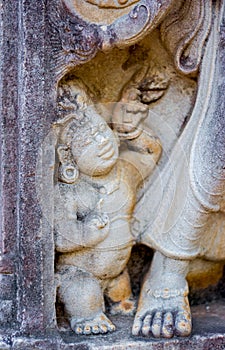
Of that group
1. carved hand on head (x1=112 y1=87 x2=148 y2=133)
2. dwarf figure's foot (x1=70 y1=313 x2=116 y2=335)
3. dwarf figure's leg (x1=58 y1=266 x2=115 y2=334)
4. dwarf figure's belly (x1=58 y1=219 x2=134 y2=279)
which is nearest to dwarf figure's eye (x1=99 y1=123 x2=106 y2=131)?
carved hand on head (x1=112 y1=87 x2=148 y2=133)

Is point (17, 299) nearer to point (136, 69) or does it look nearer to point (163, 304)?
point (163, 304)

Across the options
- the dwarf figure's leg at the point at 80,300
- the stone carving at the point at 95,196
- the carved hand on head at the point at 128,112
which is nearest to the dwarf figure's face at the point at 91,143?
the stone carving at the point at 95,196

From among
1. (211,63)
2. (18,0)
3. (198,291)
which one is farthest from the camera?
(198,291)

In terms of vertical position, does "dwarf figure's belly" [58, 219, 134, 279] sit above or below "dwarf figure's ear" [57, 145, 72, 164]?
below

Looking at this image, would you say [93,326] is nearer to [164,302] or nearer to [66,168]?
[164,302]

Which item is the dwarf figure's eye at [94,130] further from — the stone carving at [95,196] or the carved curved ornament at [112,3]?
the carved curved ornament at [112,3]

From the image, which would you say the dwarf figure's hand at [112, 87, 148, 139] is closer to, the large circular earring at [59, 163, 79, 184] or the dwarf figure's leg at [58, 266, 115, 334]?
the large circular earring at [59, 163, 79, 184]

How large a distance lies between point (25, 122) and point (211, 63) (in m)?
0.60

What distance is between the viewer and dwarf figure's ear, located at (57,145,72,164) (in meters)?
2.46

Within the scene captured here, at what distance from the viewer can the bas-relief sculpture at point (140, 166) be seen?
2430 millimetres

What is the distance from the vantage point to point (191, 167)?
2451 mm

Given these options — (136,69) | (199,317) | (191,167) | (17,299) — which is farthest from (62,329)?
(136,69)

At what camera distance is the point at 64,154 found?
248 cm

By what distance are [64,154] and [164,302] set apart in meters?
0.58
